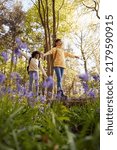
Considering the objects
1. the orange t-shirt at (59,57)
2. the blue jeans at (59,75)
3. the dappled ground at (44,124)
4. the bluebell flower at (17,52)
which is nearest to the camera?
the dappled ground at (44,124)

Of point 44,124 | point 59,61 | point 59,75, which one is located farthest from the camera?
point 59,61

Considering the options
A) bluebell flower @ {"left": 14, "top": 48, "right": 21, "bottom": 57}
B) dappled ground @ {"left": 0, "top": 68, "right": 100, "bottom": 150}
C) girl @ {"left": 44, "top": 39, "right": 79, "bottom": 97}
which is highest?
girl @ {"left": 44, "top": 39, "right": 79, "bottom": 97}

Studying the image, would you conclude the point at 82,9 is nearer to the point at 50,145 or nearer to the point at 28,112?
the point at 28,112

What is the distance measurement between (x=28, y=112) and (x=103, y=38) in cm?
188

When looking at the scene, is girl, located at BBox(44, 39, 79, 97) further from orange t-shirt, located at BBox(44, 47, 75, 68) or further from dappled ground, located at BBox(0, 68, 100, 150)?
dappled ground, located at BBox(0, 68, 100, 150)

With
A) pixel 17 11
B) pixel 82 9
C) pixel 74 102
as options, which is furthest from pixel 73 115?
pixel 17 11

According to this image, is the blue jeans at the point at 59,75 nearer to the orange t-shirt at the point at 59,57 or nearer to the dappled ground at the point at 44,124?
the orange t-shirt at the point at 59,57

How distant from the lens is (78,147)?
1750mm

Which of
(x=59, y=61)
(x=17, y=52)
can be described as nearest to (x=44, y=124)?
(x=17, y=52)

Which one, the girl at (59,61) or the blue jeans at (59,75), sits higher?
the girl at (59,61)

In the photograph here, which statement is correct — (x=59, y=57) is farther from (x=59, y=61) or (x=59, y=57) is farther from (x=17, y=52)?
(x=17, y=52)

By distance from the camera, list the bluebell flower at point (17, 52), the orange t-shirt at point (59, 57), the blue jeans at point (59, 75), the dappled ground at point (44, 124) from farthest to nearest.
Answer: the orange t-shirt at point (59, 57) < the blue jeans at point (59, 75) < the bluebell flower at point (17, 52) < the dappled ground at point (44, 124)

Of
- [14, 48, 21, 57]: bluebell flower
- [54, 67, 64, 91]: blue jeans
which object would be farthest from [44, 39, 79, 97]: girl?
[14, 48, 21, 57]: bluebell flower

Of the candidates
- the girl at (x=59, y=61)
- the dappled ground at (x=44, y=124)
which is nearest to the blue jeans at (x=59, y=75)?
the girl at (x=59, y=61)
